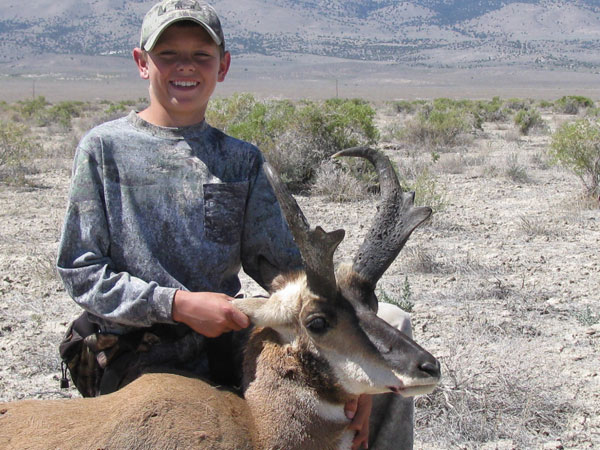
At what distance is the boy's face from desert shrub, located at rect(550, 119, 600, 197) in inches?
412

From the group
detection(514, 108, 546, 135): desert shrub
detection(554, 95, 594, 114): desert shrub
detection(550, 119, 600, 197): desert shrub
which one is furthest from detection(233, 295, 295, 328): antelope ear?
detection(554, 95, 594, 114): desert shrub

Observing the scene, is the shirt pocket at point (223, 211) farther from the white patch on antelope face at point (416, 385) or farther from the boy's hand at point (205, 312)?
the white patch on antelope face at point (416, 385)

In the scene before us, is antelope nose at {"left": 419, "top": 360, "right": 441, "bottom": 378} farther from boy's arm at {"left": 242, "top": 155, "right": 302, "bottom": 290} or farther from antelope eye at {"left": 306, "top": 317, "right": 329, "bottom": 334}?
boy's arm at {"left": 242, "top": 155, "right": 302, "bottom": 290}

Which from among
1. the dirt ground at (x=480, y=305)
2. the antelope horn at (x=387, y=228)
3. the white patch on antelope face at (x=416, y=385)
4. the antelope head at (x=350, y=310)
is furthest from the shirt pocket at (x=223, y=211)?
the dirt ground at (x=480, y=305)

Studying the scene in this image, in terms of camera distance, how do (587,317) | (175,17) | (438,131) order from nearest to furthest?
(175,17) < (587,317) < (438,131)

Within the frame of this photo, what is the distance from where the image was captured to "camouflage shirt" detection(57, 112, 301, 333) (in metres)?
2.93

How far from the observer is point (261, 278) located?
3426 millimetres

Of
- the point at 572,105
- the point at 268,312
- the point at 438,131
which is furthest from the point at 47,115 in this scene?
the point at 268,312

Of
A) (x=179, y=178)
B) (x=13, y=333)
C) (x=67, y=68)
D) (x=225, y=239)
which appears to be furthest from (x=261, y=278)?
(x=67, y=68)

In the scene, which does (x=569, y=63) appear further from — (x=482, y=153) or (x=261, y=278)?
(x=261, y=278)

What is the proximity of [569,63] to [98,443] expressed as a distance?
6333 inches

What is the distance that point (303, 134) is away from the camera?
14406mm

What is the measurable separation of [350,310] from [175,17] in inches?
59.6

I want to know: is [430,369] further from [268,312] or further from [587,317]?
[587,317]
